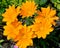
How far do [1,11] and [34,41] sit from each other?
0.61 meters

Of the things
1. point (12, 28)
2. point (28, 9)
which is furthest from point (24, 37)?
point (28, 9)

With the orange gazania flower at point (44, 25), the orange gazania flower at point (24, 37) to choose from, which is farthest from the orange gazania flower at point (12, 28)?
the orange gazania flower at point (44, 25)

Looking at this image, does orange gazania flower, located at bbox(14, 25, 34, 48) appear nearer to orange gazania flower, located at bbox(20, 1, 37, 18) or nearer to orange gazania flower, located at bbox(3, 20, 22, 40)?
orange gazania flower, located at bbox(3, 20, 22, 40)

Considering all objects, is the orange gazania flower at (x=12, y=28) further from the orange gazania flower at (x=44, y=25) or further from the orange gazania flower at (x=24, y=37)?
the orange gazania flower at (x=44, y=25)

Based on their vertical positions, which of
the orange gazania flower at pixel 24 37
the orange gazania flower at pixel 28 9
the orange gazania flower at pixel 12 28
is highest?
the orange gazania flower at pixel 28 9

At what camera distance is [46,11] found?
108 inches

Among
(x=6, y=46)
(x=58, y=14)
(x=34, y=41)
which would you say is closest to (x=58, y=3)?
(x=58, y=14)

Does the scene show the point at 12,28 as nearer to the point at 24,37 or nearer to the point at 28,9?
the point at 24,37

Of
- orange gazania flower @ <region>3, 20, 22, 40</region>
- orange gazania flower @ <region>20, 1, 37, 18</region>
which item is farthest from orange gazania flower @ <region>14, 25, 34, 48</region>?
orange gazania flower @ <region>20, 1, 37, 18</region>

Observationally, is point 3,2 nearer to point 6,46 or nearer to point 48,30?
point 6,46

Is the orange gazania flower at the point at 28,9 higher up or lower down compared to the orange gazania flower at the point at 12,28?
higher up

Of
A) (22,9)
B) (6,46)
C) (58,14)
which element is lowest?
(6,46)

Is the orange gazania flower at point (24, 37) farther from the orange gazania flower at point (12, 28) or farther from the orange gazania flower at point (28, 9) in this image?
the orange gazania flower at point (28, 9)

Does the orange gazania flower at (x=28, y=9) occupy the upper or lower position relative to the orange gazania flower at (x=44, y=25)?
upper
